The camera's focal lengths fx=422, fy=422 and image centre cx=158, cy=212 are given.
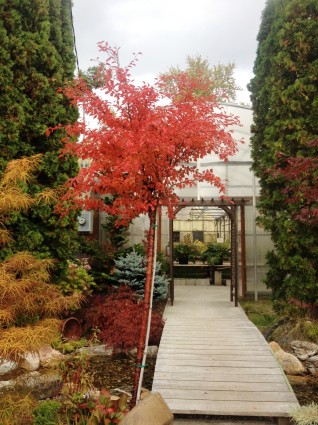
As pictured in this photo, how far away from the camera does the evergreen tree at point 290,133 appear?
726 cm

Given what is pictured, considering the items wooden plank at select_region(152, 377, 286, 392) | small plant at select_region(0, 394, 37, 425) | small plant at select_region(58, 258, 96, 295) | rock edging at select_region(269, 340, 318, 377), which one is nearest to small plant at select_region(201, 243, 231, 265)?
small plant at select_region(58, 258, 96, 295)

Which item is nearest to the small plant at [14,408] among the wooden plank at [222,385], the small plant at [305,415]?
the wooden plank at [222,385]

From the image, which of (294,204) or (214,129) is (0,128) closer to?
(214,129)

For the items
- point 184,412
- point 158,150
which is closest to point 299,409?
point 184,412

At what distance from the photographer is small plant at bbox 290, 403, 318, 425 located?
406cm

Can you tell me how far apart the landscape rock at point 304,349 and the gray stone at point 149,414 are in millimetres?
3274

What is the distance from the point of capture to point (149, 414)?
11.8 ft

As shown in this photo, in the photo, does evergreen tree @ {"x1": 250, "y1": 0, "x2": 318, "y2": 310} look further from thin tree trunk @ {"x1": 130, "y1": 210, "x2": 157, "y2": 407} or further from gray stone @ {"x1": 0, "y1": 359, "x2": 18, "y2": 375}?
gray stone @ {"x1": 0, "y1": 359, "x2": 18, "y2": 375}

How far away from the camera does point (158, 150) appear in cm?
427

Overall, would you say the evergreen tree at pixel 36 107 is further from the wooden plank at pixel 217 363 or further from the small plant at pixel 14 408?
the small plant at pixel 14 408

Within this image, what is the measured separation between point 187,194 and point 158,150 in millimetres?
8904

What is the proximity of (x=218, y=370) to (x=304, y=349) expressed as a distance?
178 centimetres

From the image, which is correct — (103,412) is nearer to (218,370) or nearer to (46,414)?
(46,414)

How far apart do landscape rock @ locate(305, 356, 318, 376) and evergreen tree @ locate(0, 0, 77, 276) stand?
4112mm
